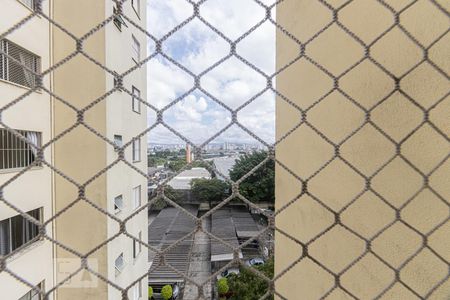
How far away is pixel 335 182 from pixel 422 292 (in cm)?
Answer: 31

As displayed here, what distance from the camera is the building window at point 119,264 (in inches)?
98.6

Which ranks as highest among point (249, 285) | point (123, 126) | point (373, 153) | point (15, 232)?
point (123, 126)

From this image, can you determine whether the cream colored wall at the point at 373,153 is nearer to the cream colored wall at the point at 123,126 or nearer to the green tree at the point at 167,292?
the cream colored wall at the point at 123,126

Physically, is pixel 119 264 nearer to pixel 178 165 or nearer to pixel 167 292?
pixel 178 165

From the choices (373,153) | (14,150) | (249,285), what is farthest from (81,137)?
(249,285)

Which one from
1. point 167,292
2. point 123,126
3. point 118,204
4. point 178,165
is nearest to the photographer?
point 178,165

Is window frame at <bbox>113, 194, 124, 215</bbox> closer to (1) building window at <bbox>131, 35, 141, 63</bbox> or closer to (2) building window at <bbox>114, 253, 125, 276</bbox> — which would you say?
(2) building window at <bbox>114, 253, 125, 276</bbox>

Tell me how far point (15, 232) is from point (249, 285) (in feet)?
11.6

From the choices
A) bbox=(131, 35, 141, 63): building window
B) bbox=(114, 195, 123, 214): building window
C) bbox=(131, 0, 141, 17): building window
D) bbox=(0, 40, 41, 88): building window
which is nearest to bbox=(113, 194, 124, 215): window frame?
bbox=(114, 195, 123, 214): building window

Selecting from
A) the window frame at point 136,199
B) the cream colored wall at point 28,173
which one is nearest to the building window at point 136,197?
the window frame at point 136,199

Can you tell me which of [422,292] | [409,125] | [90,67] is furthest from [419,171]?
[90,67]

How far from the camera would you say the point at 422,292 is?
53 centimetres

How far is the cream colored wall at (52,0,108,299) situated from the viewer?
1.70 meters

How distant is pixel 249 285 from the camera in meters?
4.61
